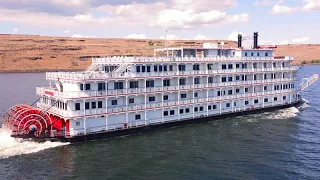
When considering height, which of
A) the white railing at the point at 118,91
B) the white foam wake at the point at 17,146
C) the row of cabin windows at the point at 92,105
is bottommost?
the white foam wake at the point at 17,146

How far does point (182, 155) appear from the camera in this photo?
1281 inches

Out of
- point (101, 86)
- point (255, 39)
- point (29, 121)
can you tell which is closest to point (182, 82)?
point (101, 86)

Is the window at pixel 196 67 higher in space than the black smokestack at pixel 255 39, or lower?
lower

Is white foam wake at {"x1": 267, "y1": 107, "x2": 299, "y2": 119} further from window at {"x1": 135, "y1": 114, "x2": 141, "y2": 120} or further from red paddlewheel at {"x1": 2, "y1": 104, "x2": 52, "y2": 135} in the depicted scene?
red paddlewheel at {"x1": 2, "y1": 104, "x2": 52, "y2": 135}

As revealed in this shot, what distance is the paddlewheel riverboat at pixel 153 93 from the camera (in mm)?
35750

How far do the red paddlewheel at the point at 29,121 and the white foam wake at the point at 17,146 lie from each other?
42.3 inches

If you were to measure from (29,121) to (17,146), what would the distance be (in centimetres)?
316

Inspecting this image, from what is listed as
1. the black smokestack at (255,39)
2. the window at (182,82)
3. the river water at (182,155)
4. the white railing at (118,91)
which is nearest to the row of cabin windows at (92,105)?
the white railing at (118,91)

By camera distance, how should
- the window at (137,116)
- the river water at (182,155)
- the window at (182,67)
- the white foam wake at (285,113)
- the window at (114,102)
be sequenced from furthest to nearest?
1. the white foam wake at (285,113)
2. the window at (182,67)
3. the window at (137,116)
4. the window at (114,102)
5. the river water at (182,155)

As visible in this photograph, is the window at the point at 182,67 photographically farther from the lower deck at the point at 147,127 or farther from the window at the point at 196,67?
the lower deck at the point at 147,127

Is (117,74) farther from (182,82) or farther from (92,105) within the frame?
(182,82)

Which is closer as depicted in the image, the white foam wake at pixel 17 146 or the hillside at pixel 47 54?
the white foam wake at pixel 17 146

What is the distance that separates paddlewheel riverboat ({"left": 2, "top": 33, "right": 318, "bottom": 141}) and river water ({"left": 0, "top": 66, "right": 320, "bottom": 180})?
1.71 metres

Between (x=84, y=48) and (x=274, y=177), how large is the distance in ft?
561
